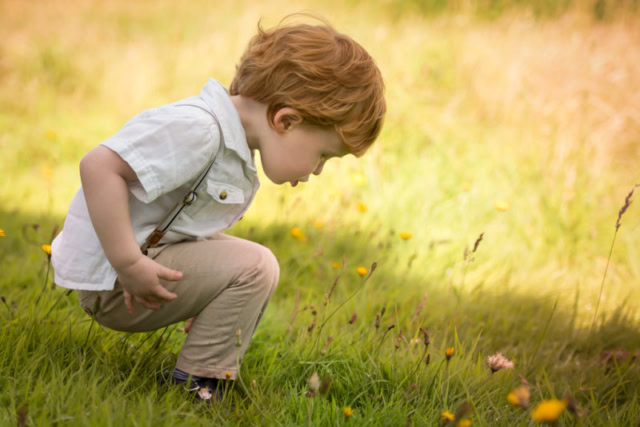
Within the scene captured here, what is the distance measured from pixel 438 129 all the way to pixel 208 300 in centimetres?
317

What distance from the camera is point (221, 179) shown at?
68.6 inches

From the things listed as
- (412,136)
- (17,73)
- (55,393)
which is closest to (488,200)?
(412,136)

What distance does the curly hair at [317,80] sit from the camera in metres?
1.76

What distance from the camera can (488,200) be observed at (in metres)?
3.78

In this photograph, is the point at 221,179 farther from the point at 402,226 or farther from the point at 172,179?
the point at 402,226

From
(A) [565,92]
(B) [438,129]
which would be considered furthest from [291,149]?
(A) [565,92]

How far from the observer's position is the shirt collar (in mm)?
1705

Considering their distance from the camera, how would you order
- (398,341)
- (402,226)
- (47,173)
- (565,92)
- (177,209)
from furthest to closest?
1. (565,92)
2. (47,173)
3. (402,226)
4. (398,341)
5. (177,209)

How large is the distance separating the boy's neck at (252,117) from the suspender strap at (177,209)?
0.13 meters

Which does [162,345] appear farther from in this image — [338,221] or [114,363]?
[338,221]

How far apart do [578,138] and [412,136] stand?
1209mm

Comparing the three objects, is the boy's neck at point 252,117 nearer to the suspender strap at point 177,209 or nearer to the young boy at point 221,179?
the young boy at point 221,179

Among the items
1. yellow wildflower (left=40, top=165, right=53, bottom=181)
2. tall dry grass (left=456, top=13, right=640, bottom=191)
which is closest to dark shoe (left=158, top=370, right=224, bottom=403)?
yellow wildflower (left=40, top=165, right=53, bottom=181)

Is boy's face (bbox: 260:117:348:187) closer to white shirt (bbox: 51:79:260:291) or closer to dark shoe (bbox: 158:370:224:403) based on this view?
white shirt (bbox: 51:79:260:291)
